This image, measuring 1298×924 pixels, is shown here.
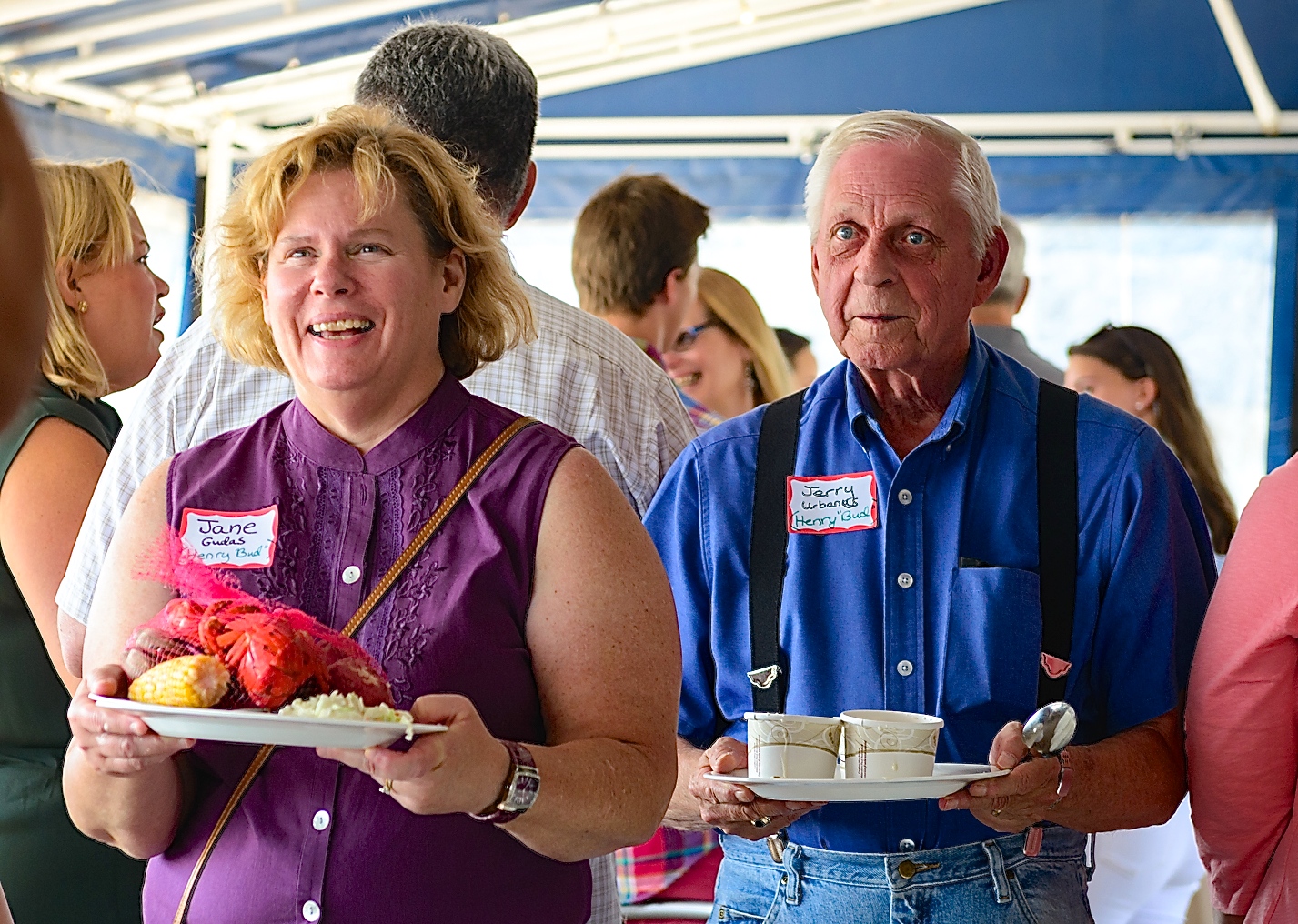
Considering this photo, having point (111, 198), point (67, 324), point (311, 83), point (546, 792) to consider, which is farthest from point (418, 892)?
point (311, 83)

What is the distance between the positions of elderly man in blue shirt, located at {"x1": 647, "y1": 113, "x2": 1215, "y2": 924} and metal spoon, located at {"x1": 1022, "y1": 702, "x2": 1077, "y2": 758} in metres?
0.06

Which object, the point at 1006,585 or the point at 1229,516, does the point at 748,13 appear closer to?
the point at 1229,516

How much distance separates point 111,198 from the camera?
261 centimetres

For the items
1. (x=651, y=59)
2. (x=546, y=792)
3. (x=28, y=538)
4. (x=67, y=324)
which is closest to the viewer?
(x=546, y=792)

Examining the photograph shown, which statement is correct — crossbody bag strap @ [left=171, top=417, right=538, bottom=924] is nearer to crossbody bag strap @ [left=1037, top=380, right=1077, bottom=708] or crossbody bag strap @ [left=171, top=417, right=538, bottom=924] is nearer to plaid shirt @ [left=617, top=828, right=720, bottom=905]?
crossbody bag strap @ [left=1037, top=380, right=1077, bottom=708]

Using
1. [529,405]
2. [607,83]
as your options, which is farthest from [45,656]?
[607,83]

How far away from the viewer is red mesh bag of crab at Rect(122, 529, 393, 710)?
139 centimetres

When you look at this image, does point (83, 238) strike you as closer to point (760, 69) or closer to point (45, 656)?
point (45, 656)

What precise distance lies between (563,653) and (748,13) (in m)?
5.08

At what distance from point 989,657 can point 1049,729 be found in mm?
186

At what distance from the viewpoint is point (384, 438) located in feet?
5.64

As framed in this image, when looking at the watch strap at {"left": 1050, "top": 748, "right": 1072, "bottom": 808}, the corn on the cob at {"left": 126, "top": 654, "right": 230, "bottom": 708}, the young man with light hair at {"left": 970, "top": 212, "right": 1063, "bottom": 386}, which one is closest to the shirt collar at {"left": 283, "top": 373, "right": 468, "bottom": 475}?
the corn on the cob at {"left": 126, "top": 654, "right": 230, "bottom": 708}

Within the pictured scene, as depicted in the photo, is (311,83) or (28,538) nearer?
(28,538)

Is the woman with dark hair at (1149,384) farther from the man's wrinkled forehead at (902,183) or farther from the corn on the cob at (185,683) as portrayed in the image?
the corn on the cob at (185,683)
